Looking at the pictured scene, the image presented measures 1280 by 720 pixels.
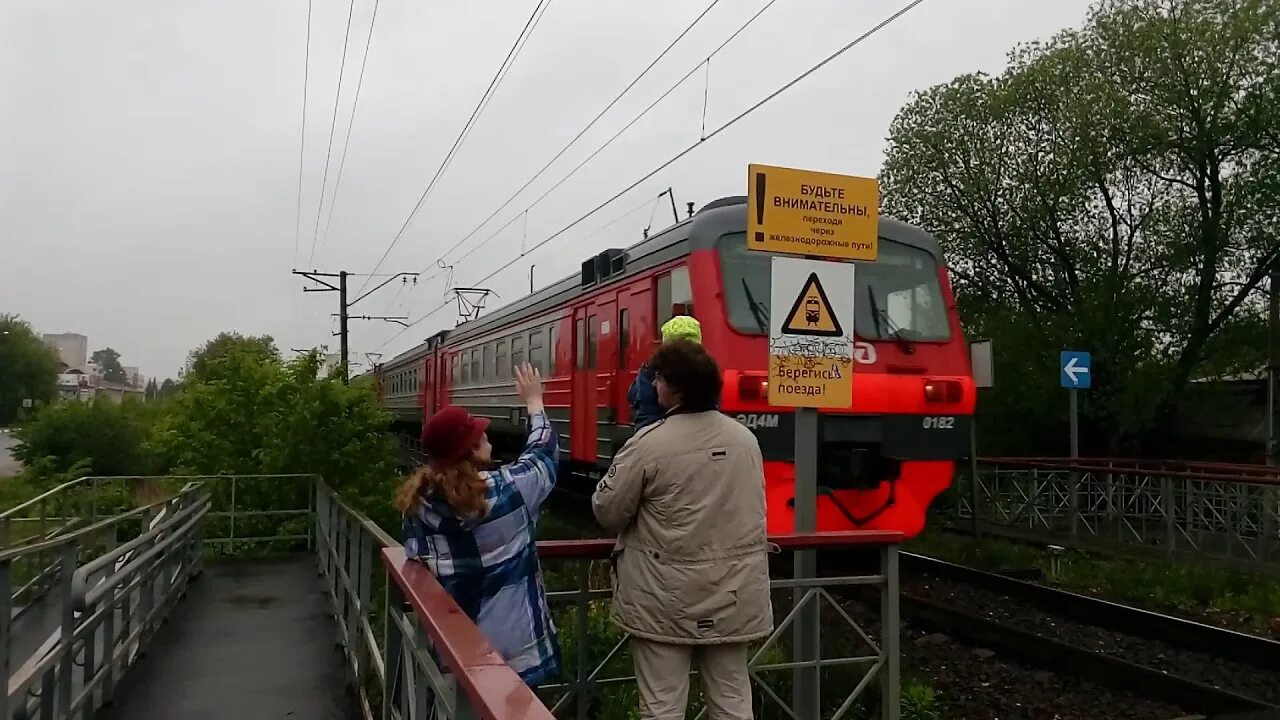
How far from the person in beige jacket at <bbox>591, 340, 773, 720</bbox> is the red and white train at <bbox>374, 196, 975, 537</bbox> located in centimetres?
476

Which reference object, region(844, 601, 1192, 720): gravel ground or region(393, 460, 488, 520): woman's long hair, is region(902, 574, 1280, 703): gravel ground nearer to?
region(844, 601, 1192, 720): gravel ground

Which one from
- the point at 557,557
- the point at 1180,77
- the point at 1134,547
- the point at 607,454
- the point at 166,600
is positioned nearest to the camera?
the point at 557,557

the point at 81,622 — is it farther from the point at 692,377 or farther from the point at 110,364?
the point at 110,364

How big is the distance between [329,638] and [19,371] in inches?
2891

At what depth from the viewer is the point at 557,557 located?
4.38 metres

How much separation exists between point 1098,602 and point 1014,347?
1580cm

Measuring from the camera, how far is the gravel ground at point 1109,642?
23.3 ft

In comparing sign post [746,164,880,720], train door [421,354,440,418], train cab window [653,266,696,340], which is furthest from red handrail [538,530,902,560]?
train door [421,354,440,418]

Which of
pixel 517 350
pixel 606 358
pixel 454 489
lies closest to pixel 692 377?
pixel 454 489

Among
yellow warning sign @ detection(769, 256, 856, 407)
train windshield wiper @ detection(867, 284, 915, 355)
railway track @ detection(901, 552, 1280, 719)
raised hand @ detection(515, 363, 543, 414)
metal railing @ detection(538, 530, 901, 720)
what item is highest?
train windshield wiper @ detection(867, 284, 915, 355)

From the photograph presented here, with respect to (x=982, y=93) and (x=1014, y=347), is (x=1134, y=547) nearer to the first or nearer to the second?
(x=1014, y=347)

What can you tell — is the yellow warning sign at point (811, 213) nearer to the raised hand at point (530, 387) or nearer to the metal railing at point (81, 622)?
the raised hand at point (530, 387)

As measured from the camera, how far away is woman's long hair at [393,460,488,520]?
11.0 feet

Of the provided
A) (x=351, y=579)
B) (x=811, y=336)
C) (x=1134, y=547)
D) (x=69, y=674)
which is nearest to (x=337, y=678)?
(x=351, y=579)
